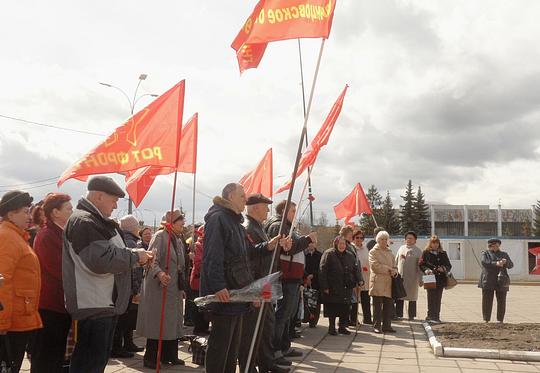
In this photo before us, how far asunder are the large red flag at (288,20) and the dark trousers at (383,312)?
6120 millimetres

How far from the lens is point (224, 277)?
4.94 m

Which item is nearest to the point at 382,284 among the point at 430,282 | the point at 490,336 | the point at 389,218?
the point at 430,282

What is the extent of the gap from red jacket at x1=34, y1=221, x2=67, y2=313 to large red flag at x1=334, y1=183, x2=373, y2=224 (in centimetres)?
1163

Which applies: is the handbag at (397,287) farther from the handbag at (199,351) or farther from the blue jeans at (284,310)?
the handbag at (199,351)

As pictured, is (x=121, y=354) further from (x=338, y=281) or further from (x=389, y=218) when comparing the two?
(x=389, y=218)

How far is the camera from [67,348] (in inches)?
187

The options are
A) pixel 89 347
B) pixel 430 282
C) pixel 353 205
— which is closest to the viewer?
pixel 89 347

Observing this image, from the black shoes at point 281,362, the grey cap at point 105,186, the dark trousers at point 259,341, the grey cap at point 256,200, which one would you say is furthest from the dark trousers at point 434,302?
the grey cap at point 105,186

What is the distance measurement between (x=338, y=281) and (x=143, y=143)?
5.08 m

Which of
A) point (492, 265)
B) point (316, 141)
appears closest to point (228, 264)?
point (316, 141)

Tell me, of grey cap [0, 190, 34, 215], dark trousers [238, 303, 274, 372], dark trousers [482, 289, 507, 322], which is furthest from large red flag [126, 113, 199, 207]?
dark trousers [482, 289, 507, 322]

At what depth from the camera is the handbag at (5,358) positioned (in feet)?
14.1

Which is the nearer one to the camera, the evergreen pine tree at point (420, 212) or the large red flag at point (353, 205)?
the large red flag at point (353, 205)

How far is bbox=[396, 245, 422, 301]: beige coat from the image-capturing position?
12.1 m
